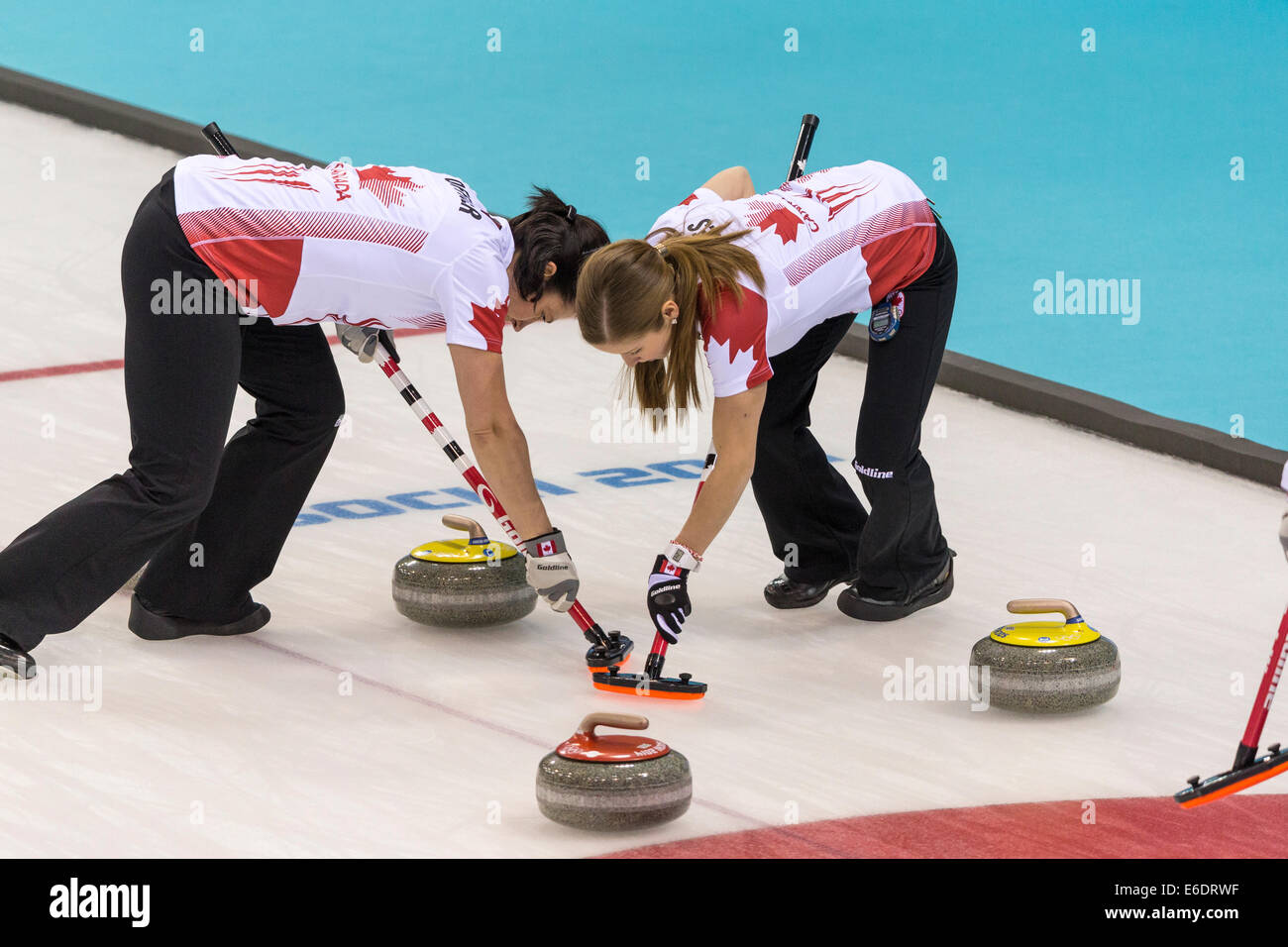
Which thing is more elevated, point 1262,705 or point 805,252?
point 805,252

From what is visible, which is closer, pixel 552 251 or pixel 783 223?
pixel 552 251

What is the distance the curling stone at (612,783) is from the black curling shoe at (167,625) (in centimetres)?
117

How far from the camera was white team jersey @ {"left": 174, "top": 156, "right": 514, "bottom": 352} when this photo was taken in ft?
11.3

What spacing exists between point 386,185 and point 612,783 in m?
1.27

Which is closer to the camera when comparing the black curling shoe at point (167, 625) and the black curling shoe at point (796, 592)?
the black curling shoe at point (167, 625)

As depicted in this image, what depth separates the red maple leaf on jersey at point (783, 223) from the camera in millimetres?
3725

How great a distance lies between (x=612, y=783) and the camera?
2955 millimetres

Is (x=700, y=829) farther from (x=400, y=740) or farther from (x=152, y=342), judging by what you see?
(x=152, y=342)

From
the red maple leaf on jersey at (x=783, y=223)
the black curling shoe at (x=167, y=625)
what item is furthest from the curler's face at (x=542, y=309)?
the black curling shoe at (x=167, y=625)

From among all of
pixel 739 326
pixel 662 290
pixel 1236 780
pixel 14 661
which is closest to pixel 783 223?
pixel 739 326

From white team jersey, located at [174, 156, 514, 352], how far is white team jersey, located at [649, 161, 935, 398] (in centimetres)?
40

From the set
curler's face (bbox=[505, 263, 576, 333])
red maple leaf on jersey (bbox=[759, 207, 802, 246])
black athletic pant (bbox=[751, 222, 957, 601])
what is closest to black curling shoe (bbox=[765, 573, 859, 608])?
black athletic pant (bbox=[751, 222, 957, 601])

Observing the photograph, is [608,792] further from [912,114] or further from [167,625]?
[912,114]

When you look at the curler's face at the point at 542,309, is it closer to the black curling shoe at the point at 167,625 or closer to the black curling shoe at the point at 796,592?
the black curling shoe at the point at 167,625
